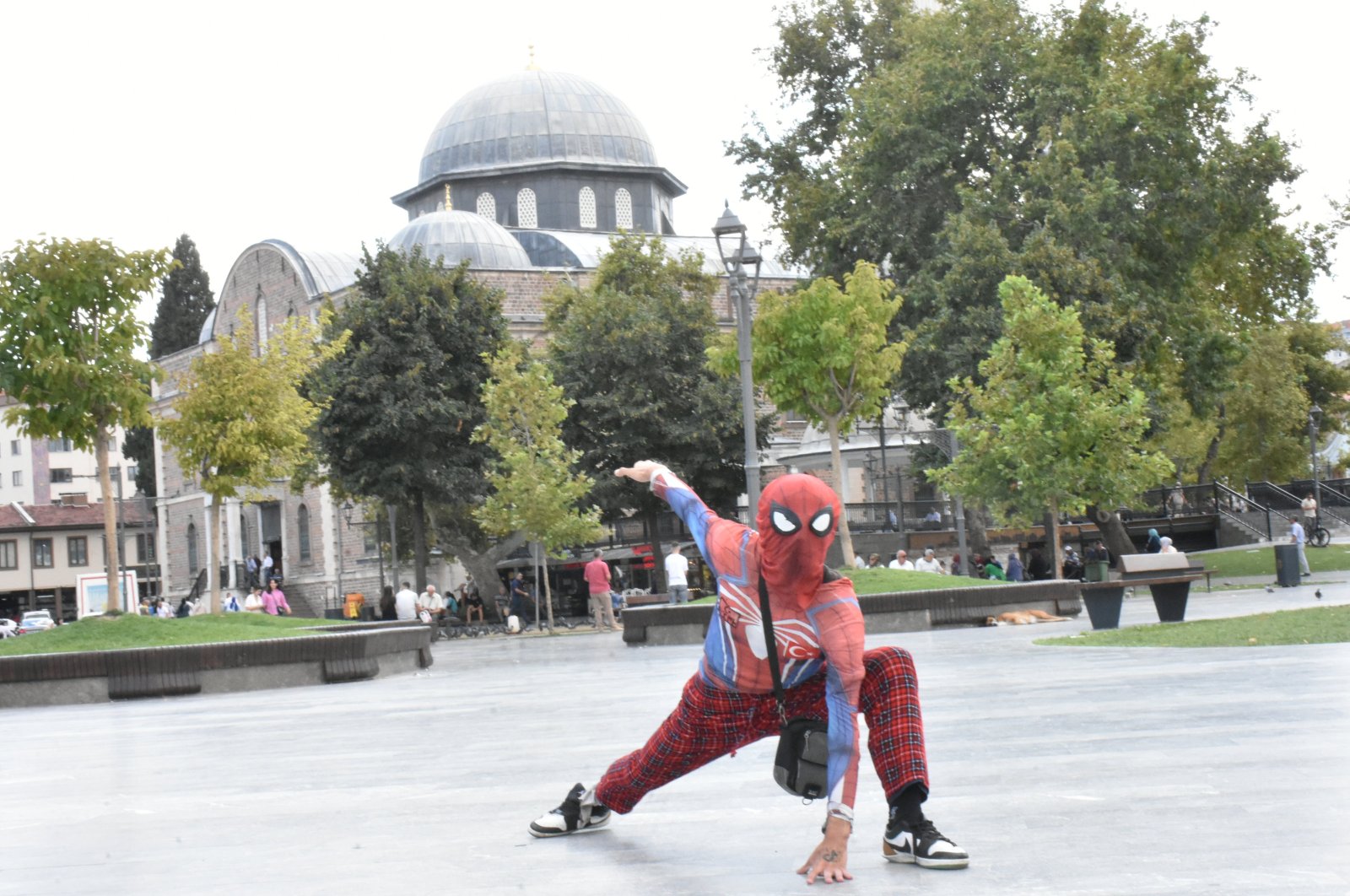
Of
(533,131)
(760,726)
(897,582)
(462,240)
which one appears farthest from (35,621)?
(760,726)

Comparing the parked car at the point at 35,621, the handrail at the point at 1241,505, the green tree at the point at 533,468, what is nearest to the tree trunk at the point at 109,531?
the green tree at the point at 533,468

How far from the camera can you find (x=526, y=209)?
226 feet

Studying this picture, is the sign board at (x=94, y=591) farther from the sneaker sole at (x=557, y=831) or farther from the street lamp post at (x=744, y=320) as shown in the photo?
the sneaker sole at (x=557, y=831)

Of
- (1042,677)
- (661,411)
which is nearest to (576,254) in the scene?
(661,411)

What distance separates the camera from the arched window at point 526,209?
6894cm

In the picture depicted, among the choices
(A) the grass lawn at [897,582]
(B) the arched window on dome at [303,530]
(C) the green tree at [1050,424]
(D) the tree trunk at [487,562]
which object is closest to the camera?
(A) the grass lawn at [897,582]

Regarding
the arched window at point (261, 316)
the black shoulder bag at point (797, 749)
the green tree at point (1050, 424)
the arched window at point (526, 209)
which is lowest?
the black shoulder bag at point (797, 749)

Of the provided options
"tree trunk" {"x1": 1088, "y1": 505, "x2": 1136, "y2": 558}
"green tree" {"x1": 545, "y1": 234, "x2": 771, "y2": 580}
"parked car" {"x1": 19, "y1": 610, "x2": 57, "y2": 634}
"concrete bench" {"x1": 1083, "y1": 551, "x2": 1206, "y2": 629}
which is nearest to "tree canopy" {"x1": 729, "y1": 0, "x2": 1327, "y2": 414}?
"tree trunk" {"x1": 1088, "y1": 505, "x2": 1136, "y2": 558}

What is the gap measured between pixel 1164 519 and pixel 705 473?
13.0 metres

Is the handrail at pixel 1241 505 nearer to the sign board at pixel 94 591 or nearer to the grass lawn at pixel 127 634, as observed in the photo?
the sign board at pixel 94 591

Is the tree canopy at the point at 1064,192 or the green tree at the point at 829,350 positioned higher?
the tree canopy at the point at 1064,192

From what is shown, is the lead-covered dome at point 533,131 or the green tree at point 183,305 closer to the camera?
the lead-covered dome at point 533,131

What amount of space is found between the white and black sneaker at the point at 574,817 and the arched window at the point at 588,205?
64.5 metres

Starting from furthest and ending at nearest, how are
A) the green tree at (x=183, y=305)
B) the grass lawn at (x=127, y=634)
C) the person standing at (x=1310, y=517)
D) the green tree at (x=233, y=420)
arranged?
1. the green tree at (x=183, y=305)
2. the person standing at (x=1310, y=517)
3. the green tree at (x=233, y=420)
4. the grass lawn at (x=127, y=634)
